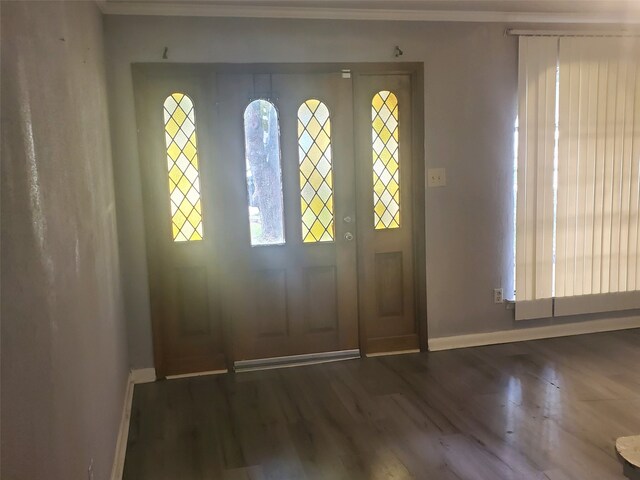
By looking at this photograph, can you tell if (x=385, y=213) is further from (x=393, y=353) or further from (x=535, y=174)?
(x=535, y=174)

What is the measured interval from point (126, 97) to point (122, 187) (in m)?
0.56

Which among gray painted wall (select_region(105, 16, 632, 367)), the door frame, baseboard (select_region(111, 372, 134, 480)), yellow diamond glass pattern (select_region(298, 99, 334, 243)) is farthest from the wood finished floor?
yellow diamond glass pattern (select_region(298, 99, 334, 243))

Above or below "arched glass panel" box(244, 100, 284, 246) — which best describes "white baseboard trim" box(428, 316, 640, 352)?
below

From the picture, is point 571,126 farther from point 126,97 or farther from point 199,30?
point 126,97

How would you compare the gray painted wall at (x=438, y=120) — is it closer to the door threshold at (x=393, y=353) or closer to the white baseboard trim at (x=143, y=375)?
the white baseboard trim at (x=143, y=375)

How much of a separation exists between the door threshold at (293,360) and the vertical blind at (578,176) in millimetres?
1343

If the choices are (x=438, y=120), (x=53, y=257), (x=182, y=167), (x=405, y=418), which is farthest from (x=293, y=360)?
(x=53, y=257)

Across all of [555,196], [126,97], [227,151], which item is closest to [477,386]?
[555,196]

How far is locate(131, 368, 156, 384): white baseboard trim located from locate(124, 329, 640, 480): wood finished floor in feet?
0.28

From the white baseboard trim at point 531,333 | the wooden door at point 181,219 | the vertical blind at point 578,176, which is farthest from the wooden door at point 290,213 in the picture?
the vertical blind at point 578,176

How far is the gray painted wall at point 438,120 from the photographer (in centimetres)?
362

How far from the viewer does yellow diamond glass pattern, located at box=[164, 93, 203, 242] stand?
372cm

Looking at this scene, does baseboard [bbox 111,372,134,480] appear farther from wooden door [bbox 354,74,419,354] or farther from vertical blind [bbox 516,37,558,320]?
vertical blind [bbox 516,37,558,320]

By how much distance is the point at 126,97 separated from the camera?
360cm
